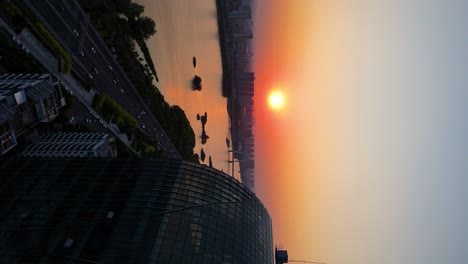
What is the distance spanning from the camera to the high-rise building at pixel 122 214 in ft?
130

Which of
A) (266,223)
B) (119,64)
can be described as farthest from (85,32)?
(266,223)

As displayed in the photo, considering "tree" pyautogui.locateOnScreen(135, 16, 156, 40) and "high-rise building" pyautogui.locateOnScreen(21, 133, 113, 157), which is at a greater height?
"tree" pyautogui.locateOnScreen(135, 16, 156, 40)

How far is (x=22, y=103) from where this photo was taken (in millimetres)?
46500

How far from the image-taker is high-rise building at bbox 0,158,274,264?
39562 mm

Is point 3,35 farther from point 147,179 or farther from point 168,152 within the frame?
point 168,152

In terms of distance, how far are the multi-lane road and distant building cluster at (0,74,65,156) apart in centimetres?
1092

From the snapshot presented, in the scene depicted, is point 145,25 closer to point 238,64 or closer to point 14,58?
point 14,58

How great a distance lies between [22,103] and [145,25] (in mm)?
32971

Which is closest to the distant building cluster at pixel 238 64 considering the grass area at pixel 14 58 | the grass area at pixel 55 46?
the grass area at pixel 55 46

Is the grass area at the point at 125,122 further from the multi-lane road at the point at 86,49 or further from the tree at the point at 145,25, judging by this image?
the tree at the point at 145,25

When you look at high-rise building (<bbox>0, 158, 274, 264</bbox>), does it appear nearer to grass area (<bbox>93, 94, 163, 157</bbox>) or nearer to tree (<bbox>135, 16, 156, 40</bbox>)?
grass area (<bbox>93, 94, 163, 157</bbox>)

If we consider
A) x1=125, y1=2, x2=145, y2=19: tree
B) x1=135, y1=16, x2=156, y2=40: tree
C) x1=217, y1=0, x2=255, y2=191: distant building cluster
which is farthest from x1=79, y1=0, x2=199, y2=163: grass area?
x1=217, y1=0, x2=255, y2=191: distant building cluster

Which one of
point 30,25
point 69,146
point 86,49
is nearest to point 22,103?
point 69,146

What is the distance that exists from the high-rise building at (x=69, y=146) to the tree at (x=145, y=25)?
2430 centimetres
